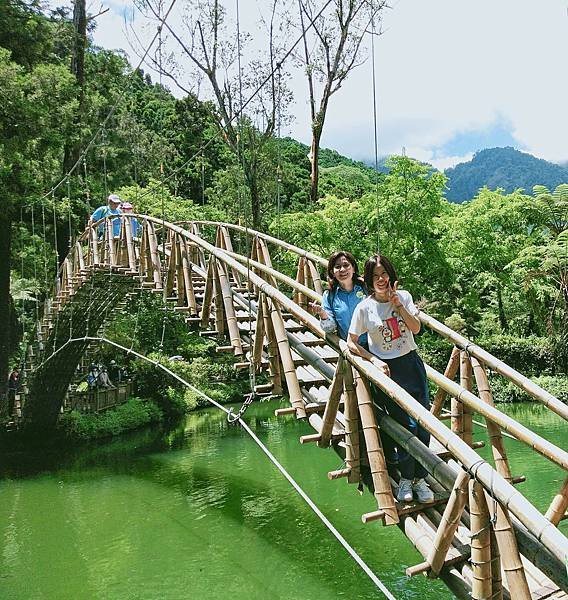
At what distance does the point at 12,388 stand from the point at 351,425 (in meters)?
10.7

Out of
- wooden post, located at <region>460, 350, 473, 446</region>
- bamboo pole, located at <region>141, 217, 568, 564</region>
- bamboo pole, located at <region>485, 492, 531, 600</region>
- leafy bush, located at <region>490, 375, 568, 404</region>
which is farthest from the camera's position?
leafy bush, located at <region>490, 375, 568, 404</region>

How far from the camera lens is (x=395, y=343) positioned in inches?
110

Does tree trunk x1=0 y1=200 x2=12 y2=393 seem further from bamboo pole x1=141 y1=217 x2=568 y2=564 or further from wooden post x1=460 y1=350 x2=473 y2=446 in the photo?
wooden post x1=460 y1=350 x2=473 y2=446

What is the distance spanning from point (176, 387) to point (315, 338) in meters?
11.0

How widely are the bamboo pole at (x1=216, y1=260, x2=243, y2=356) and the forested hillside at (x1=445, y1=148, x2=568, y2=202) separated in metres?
83.6

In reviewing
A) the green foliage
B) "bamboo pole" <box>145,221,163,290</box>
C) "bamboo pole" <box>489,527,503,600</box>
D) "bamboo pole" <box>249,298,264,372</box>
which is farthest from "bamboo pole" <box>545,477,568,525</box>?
the green foliage

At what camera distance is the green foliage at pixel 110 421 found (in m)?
12.2

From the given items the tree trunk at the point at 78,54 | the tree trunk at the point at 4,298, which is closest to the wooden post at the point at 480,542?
the tree trunk at the point at 4,298

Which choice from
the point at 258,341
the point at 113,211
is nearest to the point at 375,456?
the point at 258,341

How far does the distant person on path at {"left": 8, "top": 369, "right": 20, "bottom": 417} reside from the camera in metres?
11.9

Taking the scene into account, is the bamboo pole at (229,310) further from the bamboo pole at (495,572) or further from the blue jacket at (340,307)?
the bamboo pole at (495,572)

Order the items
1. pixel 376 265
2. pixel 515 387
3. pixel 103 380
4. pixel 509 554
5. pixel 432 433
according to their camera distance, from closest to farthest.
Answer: pixel 509 554, pixel 432 433, pixel 376 265, pixel 515 387, pixel 103 380

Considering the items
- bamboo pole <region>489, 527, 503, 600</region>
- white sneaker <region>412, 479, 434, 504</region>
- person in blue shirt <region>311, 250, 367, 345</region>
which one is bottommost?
bamboo pole <region>489, 527, 503, 600</region>

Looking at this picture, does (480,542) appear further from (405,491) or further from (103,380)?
(103,380)
